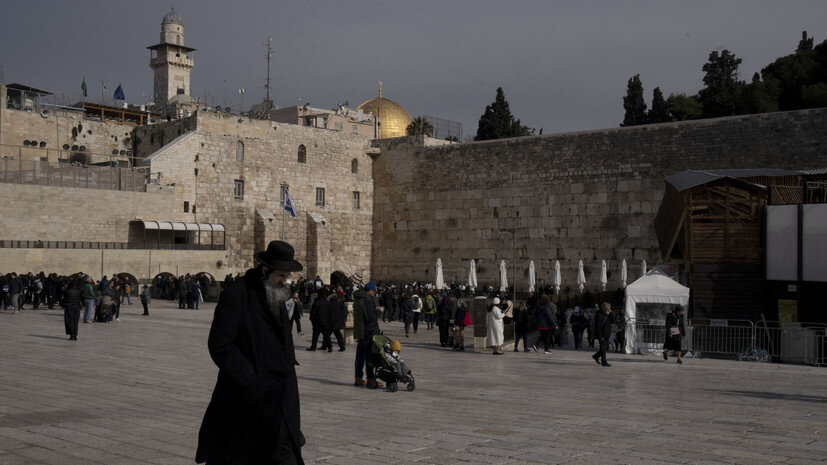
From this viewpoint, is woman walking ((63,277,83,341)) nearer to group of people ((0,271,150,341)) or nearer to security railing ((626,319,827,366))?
group of people ((0,271,150,341))

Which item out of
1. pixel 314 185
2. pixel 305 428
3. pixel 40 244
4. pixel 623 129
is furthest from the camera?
pixel 314 185

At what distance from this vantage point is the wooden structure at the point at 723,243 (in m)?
16.1

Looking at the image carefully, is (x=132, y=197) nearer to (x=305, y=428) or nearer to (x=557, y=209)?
(x=557, y=209)

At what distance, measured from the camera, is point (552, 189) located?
30109 mm

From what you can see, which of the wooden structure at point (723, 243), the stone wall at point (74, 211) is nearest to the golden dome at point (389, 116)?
the stone wall at point (74, 211)

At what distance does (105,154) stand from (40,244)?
388 inches

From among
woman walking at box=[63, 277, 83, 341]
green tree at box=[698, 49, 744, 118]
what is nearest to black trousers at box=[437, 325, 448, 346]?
woman walking at box=[63, 277, 83, 341]

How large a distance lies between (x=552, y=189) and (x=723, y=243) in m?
13.7

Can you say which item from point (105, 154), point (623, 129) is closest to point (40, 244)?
point (105, 154)

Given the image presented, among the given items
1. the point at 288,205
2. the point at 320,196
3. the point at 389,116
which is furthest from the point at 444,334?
the point at 389,116

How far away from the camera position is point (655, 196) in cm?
2748

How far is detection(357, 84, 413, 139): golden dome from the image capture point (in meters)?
53.4

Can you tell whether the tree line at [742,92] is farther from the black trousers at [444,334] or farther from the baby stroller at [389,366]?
the baby stroller at [389,366]

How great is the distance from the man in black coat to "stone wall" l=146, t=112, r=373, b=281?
27470 mm
